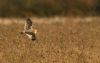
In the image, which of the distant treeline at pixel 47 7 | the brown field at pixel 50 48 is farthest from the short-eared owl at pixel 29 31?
the distant treeline at pixel 47 7

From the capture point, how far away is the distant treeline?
17125 millimetres

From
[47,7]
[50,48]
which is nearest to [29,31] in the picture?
[50,48]

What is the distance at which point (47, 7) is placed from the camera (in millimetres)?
17906

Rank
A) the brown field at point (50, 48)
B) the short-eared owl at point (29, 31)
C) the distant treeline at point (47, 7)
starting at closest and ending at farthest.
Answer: the brown field at point (50, 48), the short-eared owl at point (29, 31), the distant treeline at point (47, 7)

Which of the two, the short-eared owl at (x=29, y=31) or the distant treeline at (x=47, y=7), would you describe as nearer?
the short-eared owl at (x=29, y=31)

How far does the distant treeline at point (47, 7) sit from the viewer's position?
17125 mm

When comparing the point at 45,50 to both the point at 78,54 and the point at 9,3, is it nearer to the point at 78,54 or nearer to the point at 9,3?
the point at 78,54

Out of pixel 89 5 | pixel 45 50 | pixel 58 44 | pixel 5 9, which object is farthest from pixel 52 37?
pixel 89 5

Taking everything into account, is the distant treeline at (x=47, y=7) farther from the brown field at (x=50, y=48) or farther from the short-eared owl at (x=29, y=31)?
the short-eared owl at (x=29, y=31)

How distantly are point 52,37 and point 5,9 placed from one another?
201 inches

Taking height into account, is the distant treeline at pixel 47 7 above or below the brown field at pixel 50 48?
above

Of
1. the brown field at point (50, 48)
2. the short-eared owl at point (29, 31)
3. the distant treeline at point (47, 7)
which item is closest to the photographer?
the brown field at point (50, 48)

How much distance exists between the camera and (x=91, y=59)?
988 cm

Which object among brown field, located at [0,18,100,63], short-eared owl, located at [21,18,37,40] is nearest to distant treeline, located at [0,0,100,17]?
brown field, located at [0,18,100,63]
